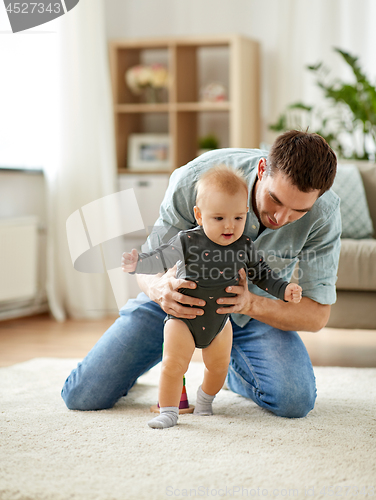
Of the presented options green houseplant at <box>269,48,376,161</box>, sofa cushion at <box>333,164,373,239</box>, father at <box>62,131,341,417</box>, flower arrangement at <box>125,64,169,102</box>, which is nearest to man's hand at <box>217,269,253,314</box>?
father at <box>62,131,341,417</box>

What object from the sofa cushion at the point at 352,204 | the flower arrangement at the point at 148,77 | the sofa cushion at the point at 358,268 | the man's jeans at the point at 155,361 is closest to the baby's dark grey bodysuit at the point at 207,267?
the man's jeans at the point at 155,361

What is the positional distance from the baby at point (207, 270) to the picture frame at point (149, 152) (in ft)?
7.73

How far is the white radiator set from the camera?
9.32 ft

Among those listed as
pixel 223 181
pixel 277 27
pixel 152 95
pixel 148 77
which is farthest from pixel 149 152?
pixel 223 181

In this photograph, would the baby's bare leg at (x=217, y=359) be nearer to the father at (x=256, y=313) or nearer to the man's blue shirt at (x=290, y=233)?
the father at (x=256, y=313)

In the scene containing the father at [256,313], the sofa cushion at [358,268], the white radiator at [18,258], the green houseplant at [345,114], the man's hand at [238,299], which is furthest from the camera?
the green houseplant at [345,114]

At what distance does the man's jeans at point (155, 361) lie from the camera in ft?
4.82

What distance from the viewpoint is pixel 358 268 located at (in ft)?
6.93

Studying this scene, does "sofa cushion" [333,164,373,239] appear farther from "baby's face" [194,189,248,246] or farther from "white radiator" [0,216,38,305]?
"white radiator" [0,216,38,305]

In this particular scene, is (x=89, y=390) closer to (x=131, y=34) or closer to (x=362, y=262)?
(x=362, y=262)

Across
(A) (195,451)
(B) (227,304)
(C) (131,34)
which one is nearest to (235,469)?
(A) (195,451)

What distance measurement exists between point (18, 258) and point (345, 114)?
2161 mm

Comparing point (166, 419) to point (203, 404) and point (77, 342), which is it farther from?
point (77, 342)

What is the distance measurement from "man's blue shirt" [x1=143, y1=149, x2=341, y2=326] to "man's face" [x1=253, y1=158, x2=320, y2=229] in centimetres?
10
